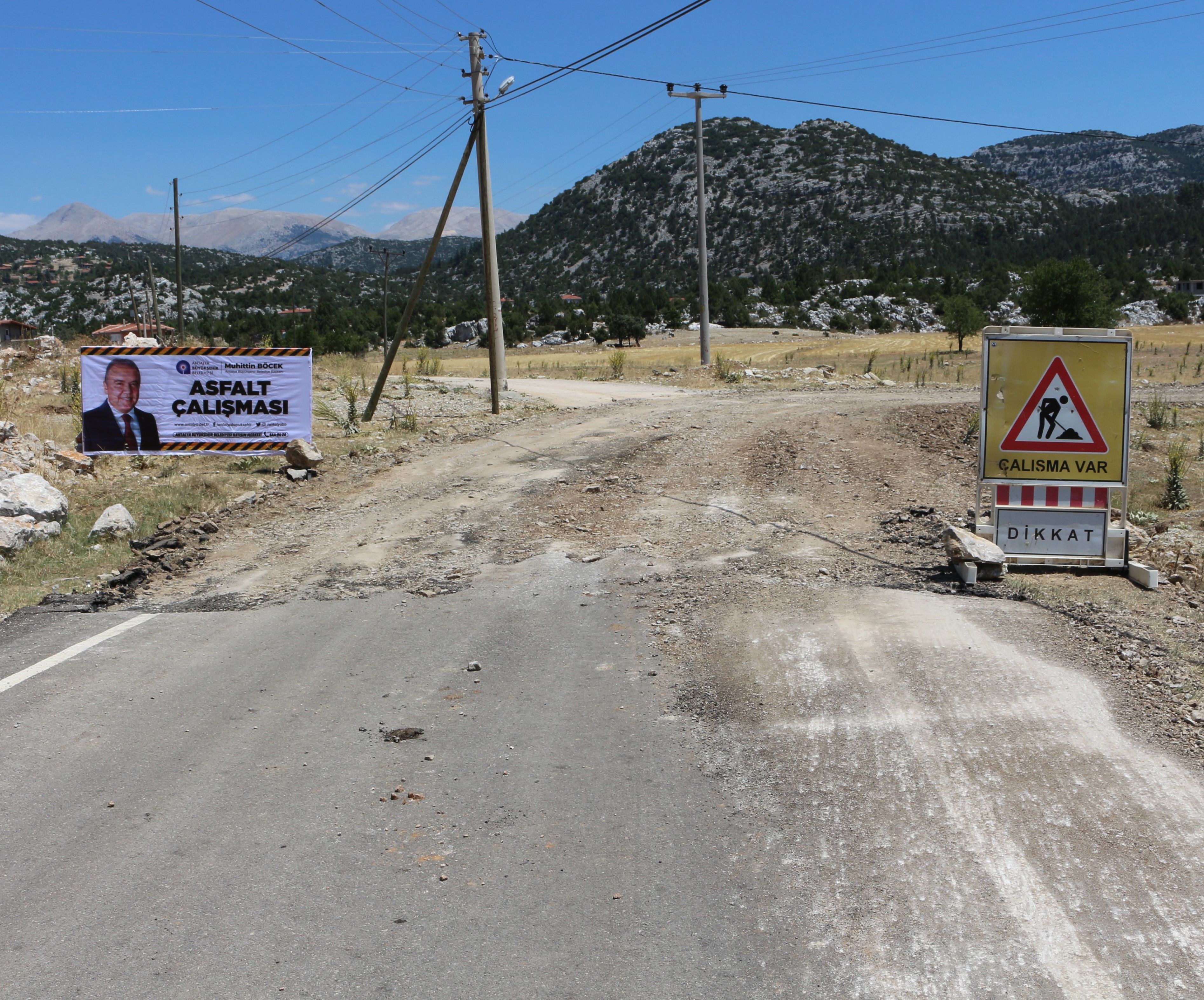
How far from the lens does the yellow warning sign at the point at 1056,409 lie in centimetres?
830

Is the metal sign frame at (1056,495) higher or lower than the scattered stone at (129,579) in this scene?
higher

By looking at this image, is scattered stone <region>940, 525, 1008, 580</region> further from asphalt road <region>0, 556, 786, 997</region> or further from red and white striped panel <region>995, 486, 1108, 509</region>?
asphalt road <region>0, 556, 786, 997</region>

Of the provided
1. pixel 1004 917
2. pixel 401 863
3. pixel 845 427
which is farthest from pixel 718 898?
pixel 845 427

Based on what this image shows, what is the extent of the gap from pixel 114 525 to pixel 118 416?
4.10 metres

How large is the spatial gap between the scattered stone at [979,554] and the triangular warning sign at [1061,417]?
1114 millimetres

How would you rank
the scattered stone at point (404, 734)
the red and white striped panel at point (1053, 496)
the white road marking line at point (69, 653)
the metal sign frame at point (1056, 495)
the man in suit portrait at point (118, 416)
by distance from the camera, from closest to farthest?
the scattered stone at point (404, 734) < the white road marking line at point (69, 653) < the metal sign frame at point (1056, 495) < the red and white striped panel at point (1053, 496) < the man in suit portrait at point (118, 416)

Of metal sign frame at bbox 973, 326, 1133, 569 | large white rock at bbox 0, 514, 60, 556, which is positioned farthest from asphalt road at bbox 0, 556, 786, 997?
metal sign frame at bbox 973, 326, 1133, 569

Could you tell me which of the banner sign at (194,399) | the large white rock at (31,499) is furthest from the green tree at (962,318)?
the large white rock at (31,499)

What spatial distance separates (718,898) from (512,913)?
804 millimetres

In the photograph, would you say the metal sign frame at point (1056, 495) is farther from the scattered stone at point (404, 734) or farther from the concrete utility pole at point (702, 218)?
the concrete utility pole at point (702, 218)

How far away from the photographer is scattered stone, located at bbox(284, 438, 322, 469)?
13945mm

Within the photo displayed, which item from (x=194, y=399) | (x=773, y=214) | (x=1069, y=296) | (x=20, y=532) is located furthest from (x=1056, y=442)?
(x=773, y=214)

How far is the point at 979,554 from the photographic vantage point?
7918 millimetres

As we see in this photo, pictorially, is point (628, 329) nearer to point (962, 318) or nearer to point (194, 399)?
point (962, 318)
